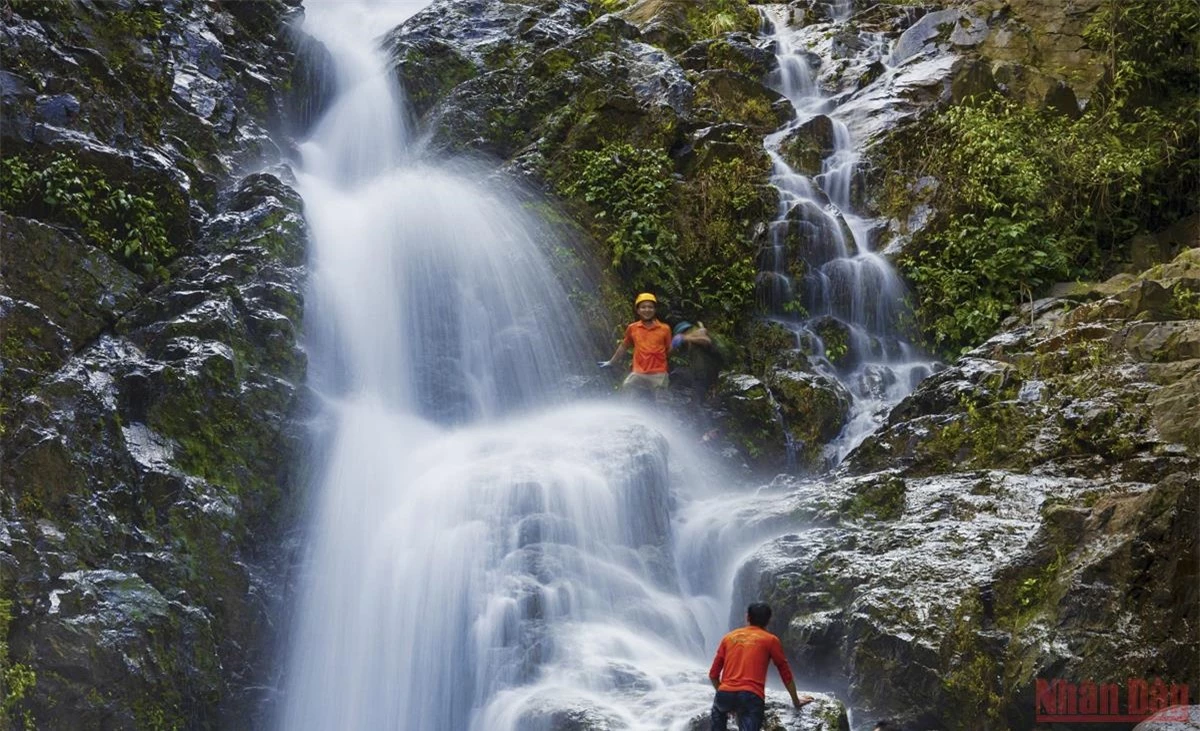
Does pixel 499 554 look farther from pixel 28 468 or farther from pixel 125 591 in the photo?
pixel 28 468

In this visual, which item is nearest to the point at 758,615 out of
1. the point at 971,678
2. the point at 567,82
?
the point at 971,678

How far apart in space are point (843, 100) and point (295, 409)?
1082 centimetres

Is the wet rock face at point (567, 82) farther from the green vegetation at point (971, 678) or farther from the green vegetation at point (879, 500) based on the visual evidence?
the green vegetation at point (971, 678)

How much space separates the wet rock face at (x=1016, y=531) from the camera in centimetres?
645

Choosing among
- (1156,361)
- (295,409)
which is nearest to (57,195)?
(295,409)

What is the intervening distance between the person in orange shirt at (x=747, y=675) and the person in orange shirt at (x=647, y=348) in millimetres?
4886

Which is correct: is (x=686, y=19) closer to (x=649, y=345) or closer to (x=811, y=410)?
(x=649, y=345)

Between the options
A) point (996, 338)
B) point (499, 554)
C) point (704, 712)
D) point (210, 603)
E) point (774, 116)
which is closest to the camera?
point (704, 712)

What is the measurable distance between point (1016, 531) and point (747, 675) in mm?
2599

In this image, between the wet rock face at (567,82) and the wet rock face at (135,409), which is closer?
the wet rock face at (135,409)

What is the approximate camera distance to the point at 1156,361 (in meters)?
8.52

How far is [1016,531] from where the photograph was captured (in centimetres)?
743

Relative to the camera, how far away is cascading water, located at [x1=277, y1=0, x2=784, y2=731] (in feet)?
25.1

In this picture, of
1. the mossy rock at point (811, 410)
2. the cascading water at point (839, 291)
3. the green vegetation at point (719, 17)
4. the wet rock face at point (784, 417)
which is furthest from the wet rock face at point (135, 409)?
the green vegetation at point (719, 17)
